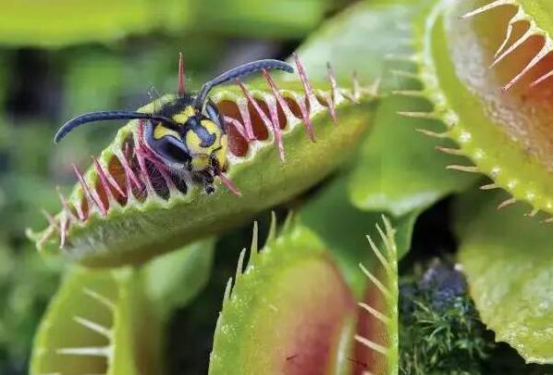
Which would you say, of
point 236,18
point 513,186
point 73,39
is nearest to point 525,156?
point 513,186

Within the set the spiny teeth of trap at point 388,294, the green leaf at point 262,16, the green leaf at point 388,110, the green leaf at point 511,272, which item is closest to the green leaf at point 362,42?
the green leaf at point 388,110

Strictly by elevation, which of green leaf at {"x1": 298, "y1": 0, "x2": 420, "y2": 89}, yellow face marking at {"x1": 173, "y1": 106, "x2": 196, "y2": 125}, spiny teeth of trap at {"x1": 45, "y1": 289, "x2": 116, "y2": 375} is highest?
green leaf at {"x1": 298, "y1": 0, "x2": 420, "y2": 89}

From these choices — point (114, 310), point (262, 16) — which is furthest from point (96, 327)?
point (262, 16)

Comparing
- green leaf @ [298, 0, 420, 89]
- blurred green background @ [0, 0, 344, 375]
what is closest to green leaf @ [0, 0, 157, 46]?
blurred green background @ [0, 0, 344, 375]

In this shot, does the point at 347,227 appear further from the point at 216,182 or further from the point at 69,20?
the point at 69,20

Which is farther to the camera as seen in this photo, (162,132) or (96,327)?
(96,327)

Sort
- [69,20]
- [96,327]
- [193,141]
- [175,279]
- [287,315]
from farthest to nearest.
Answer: [69,20] → [175,279] → [96,327] → [287,315] → [193,141]

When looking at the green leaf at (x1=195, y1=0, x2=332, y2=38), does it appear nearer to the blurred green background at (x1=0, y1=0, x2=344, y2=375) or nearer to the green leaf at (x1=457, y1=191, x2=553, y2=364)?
the blurred green background at (x1=0, y1=0, x2=344, y2=375)

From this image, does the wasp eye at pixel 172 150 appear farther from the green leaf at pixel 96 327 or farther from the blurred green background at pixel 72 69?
the blurred green background at pixel 72 69
